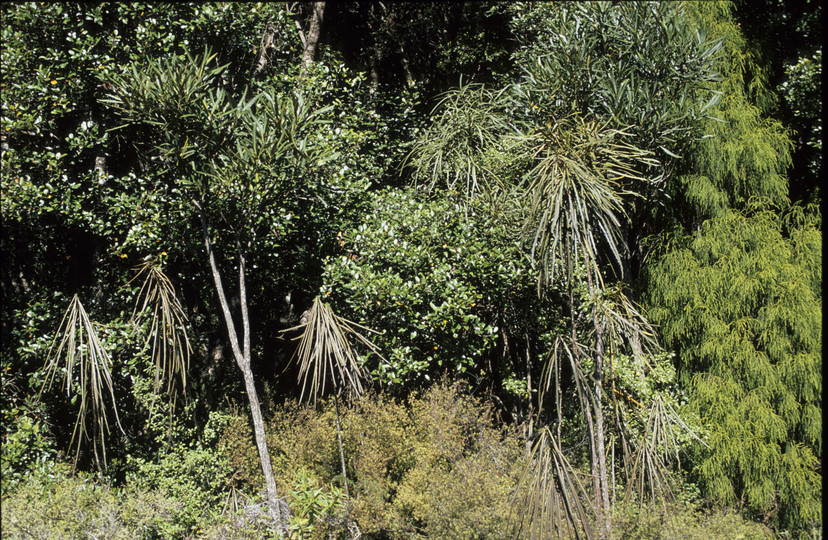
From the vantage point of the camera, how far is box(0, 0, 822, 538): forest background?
4.55 m

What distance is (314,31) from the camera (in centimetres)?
637

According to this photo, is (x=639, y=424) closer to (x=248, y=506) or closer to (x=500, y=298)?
(x=500, y=298)

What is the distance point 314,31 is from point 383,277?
10.6ft

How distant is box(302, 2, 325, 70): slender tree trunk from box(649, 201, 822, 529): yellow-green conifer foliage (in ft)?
14.8

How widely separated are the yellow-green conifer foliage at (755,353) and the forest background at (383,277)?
27mm

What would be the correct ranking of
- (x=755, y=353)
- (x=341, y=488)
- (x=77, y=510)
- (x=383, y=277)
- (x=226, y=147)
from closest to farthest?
1. (x=77, y=510)
2. (x=341, y=488)
3. (x=226, y=147)
4. (x=383, y=277)
5. (x=755, y=353)

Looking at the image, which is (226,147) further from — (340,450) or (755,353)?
(755,353)

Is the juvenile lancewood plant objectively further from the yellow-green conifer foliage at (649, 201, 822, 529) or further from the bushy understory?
the yellow-green conifer foliage at (649, 201, 822, 529)

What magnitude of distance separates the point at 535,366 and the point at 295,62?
4431 mm

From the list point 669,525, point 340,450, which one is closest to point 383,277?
point 340,450

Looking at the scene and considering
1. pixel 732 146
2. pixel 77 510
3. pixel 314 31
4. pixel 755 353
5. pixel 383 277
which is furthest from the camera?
pixel 314 31

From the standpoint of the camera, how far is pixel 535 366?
652cm

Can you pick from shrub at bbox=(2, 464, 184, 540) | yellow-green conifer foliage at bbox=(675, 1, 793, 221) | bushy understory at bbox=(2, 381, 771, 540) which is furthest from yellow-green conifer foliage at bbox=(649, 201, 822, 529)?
shrub at bbox=(2, 464, 184, 540)

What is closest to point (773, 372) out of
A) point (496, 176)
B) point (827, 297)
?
point (496, 176)
